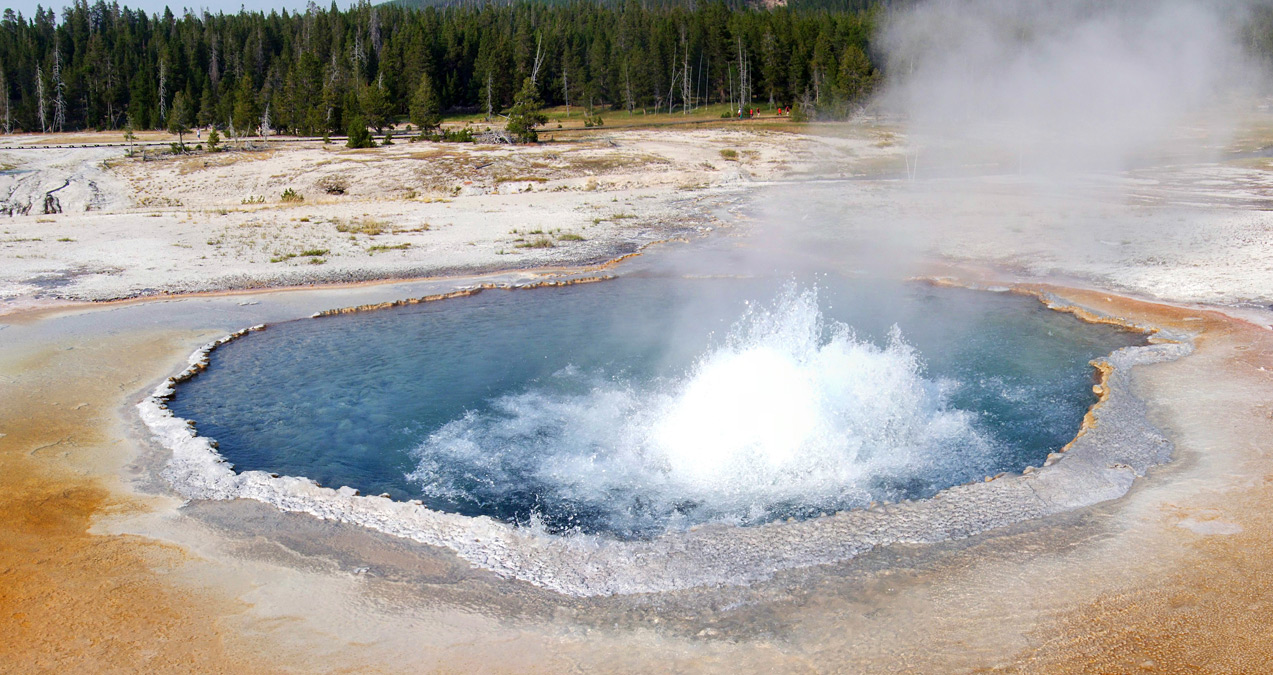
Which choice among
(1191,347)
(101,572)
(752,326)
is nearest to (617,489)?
(101,572)

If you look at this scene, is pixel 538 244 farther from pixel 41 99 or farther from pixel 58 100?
pixel 58 100

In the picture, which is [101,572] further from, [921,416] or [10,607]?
[921,416]

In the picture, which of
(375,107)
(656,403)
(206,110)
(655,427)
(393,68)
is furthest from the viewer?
(393,68)

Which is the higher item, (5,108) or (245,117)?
(5,108)

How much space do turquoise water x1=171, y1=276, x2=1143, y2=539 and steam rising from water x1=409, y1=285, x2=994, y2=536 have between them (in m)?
0.02

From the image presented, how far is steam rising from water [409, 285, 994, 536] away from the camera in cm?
564

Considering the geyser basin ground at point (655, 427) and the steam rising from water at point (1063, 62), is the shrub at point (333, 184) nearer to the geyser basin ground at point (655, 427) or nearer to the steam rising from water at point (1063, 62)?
the geyser basin ground at point (655, 427)

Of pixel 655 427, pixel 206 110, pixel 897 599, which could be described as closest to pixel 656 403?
pixel 655 427

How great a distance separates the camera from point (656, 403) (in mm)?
7336

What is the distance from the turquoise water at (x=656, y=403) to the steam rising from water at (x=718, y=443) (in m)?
0.02

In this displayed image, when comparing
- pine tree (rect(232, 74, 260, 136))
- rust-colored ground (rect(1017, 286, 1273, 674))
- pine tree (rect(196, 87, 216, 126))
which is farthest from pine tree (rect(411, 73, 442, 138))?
rust-colored ground (rect(1017, 286, 1273, 674))

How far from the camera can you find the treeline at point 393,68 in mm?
45500

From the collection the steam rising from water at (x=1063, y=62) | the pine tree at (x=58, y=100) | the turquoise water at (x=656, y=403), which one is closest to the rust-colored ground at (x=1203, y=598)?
the turquoise water at (x=656, y=403)

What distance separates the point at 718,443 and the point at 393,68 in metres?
46.5
